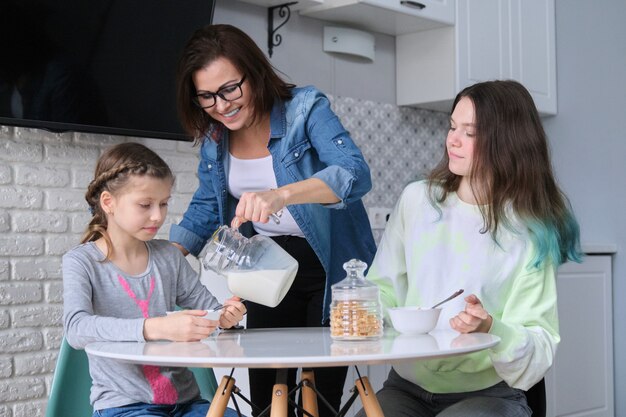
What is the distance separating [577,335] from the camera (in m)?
4.02

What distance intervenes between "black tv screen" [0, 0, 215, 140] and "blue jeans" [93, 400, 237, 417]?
106 centimetres

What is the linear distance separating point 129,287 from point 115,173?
0.24m

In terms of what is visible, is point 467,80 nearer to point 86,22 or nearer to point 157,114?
point 157,114

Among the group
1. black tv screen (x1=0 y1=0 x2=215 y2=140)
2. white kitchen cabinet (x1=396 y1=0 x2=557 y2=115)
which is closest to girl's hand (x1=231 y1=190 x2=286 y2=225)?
black tv screen (x1=0 y1=0 x2=215 y2=140)

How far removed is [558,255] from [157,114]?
148 cm

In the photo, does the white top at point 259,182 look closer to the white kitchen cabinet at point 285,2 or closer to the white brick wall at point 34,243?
the white brick wall at point 34,243

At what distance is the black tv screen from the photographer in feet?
8.05

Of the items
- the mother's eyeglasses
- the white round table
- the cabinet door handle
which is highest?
the cabinet door handle

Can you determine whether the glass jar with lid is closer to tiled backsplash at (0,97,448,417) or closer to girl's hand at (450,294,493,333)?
girl's hand at (450,294,493,333)

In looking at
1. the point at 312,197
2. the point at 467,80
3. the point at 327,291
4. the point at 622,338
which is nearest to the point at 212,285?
the point at 327,291

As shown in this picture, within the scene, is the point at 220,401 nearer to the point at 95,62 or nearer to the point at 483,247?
the point at 483,247

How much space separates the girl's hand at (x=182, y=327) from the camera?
153 centimetres

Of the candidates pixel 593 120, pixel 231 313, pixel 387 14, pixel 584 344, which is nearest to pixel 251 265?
pixel 231 313

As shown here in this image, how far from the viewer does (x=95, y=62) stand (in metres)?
2.65
